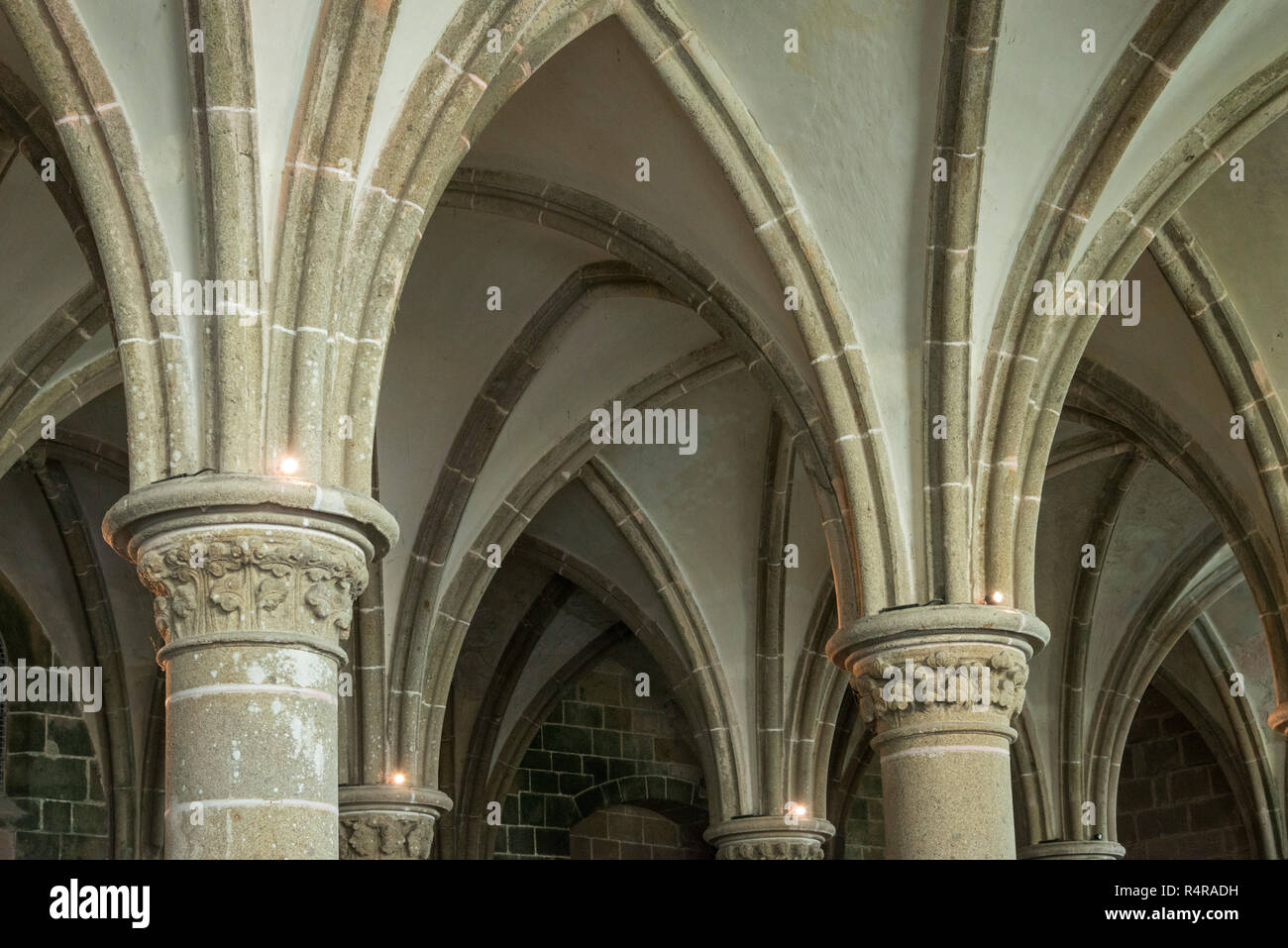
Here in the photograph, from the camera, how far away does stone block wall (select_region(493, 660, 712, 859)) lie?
49.5 feet

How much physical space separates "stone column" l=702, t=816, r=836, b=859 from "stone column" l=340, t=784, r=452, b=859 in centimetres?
278

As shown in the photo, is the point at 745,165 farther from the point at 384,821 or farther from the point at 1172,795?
the point at 1172,795

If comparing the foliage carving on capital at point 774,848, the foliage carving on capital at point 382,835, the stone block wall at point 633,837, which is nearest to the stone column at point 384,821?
the foliage carving on capital at point 382,835

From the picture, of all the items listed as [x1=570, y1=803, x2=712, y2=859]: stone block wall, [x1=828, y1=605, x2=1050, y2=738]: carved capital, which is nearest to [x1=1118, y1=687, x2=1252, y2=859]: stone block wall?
[x1=570, y1=803, x2=712, y2=859]: stone block wall

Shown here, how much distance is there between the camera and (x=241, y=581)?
17.2 feet

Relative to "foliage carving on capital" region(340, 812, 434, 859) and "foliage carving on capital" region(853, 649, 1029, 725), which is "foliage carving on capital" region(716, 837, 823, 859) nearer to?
"foliage carving on capital" region(340, 812, 434, 859)

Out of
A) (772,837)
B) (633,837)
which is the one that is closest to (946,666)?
(772,837)

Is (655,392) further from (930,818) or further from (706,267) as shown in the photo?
(930,818)

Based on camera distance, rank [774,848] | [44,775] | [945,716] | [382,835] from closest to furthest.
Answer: [945,716]
[382,835]
[774,848]
[44,775]

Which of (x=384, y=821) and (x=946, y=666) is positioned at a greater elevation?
(x=946, y=666)

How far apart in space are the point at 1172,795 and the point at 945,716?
11.4m

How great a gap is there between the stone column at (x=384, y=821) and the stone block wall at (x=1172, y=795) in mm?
9561

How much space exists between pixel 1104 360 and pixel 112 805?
24.1ft

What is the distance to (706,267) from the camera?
27.7 ft
